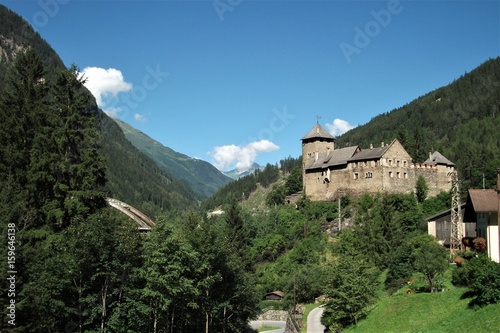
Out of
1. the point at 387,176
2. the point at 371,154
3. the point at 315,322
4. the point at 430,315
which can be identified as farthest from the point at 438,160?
the point at 430,315

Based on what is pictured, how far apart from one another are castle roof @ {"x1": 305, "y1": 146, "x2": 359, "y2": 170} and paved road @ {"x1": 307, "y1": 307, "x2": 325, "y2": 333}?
79.8ft

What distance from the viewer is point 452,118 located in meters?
168

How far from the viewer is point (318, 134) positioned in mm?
81812

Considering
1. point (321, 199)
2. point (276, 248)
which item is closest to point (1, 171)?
point (276, 248)

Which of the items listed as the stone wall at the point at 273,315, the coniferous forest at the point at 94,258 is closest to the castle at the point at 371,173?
the coniferous forest at the point at 94,258

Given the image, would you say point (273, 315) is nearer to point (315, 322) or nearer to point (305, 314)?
point (305, 314)

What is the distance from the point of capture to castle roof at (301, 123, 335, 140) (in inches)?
3219

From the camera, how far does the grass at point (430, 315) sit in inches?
1032

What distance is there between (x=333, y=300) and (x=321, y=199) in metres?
37.7

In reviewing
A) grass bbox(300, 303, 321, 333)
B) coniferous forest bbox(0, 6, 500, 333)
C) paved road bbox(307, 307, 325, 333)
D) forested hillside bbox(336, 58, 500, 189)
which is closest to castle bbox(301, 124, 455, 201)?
forested hillside bbox(336, 58, 500, 189)

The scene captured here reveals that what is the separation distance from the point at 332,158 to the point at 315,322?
32.2m

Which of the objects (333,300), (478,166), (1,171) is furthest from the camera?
(478,166)

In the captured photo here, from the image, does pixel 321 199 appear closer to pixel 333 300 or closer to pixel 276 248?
pixel 276 248

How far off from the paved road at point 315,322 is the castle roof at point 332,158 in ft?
79.8
